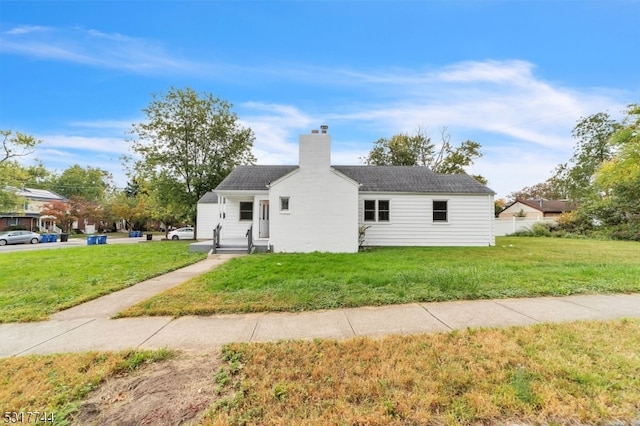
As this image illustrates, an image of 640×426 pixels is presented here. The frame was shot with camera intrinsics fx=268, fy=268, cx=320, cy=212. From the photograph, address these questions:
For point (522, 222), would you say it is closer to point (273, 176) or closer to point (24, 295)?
point (273, 176)

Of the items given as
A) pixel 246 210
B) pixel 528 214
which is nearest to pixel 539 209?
pixel 528 214

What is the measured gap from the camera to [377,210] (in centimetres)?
1451

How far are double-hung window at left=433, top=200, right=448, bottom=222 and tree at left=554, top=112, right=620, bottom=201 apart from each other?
21661mm

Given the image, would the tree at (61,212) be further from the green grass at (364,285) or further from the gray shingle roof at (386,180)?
the green grass at (364,285)

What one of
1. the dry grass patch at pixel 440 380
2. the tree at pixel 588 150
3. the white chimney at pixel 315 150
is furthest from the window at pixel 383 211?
the tree at pixel 588 150

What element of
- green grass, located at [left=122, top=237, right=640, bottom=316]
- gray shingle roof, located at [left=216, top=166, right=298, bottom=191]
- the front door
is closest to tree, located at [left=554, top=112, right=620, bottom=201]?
green grass, located at [left=122, top=237, right=640, bottom=316]

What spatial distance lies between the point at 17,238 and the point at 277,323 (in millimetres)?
33483

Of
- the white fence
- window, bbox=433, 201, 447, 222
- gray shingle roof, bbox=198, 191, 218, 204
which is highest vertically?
gray shingle roof, bbox=198, 191, 218, 204

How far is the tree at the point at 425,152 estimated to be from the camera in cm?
2986

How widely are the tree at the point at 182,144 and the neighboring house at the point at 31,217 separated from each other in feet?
65.5

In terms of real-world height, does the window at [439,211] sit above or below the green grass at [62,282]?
above

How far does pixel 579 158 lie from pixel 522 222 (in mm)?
14529

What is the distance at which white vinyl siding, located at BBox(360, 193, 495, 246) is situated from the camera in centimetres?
1444

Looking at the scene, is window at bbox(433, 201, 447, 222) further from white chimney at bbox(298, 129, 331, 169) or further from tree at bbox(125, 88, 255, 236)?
tree at bbox(125, 88, 255, 236)
